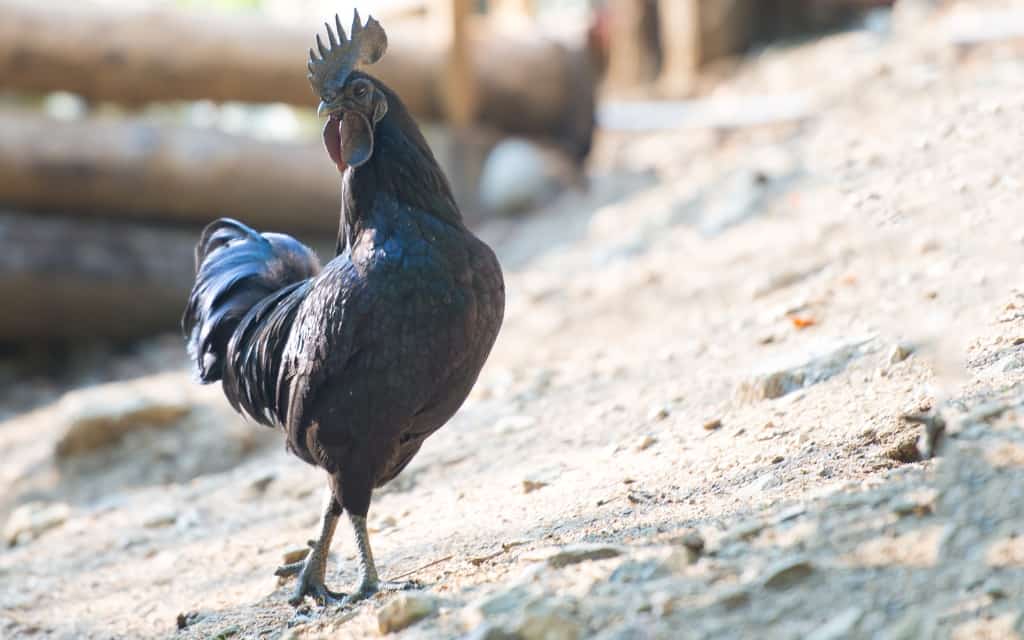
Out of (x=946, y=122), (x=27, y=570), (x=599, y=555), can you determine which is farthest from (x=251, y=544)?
(x=946, y=122)

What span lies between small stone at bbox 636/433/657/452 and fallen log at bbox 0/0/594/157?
5824mm

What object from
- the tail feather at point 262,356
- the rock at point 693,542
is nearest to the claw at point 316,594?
the tail feather at point 262,356

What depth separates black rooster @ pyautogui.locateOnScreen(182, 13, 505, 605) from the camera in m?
3.53

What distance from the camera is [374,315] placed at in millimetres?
3523

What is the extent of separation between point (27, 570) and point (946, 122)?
505cm

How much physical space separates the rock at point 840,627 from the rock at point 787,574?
0.17 m

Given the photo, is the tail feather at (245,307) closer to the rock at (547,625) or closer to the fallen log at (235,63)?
the rock at (547,625)

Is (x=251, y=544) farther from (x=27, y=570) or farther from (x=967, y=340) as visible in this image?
(x=967, y=340)

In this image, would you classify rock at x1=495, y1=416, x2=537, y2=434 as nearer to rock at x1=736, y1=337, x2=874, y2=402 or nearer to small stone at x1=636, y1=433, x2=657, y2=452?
small stone at x1=636, y1=433, x2=657, y2=452

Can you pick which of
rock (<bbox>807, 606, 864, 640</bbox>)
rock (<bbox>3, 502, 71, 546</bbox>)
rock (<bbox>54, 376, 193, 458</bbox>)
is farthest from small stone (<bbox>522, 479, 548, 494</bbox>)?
rock (<bbox>54, 376, 193, 458</bbox>)

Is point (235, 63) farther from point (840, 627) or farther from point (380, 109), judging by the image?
Result: point (840, 627)

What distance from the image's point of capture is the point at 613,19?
14055 millimetres

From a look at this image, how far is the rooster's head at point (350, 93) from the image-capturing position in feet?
12.0

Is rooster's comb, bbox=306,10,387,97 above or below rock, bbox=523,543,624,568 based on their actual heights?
above
